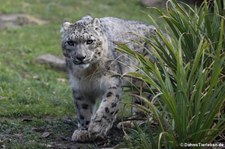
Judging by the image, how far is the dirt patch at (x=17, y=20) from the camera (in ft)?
49.8

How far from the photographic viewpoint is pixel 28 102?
898 centimetres

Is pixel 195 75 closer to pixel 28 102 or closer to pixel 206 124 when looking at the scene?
pixel 206 124

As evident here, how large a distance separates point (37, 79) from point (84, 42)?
167 inches

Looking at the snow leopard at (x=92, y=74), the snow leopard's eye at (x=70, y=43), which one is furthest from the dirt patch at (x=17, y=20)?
the snow leopard's eye at (x=70, y=43)

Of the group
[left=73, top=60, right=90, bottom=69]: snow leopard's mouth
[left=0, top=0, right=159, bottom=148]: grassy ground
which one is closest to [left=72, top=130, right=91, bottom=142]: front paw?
[left=0, top=0, right=159, bottom=148]: grassy ground

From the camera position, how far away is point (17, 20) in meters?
15.5

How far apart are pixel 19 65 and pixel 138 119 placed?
5.34 m

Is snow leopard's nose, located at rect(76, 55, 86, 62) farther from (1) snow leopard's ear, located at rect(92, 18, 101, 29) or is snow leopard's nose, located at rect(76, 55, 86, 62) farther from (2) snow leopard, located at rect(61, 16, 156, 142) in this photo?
(1) snow leopard's ear, located at rect(92, 18, 101, 29)

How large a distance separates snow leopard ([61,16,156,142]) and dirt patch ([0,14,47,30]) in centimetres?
788

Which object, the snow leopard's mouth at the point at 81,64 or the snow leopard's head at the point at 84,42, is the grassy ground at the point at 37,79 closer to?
the snow leopard's head at the point at 84,42

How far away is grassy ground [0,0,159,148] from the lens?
23.6ft

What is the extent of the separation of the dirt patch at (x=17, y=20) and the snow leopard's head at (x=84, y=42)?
799 centimetres

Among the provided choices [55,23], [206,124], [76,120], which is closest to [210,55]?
[206,124]

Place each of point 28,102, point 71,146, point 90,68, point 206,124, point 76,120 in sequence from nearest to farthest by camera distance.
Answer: point 206,124 < point 71,146 < point 90,68 < point 76,120 < point 28,102
